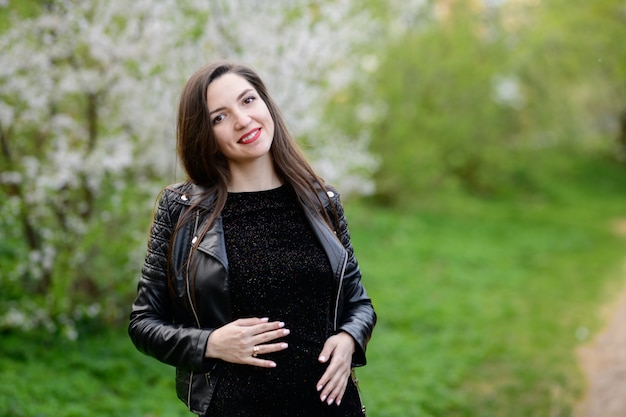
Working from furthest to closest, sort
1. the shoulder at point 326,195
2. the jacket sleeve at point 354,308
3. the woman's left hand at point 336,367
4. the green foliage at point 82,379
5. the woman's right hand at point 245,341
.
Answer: the green foliage at point 82,379 → the shoulder at point 326,195 → the jacket sleeve at point 354,308 → the woman's left hand at point 336,367 → the woman's right hand at point 245,341

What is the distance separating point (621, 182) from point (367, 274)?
13.7m

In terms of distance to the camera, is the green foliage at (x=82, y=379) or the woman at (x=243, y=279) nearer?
the woman at (x=243, y=279)

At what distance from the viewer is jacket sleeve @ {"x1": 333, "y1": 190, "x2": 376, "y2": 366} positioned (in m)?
2.31

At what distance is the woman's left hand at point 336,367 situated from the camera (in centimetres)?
219

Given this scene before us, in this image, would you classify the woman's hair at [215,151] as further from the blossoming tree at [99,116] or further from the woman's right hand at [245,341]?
the blossoming tree at [99,116]

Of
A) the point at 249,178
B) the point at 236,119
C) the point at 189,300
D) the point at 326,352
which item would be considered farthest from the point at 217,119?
the point at 326,352

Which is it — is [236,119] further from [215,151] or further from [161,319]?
[161,319]

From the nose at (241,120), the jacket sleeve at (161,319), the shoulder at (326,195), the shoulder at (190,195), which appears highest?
the shoulder at (326,195)

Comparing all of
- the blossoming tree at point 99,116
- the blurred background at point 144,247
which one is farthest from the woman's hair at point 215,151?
the blossoming tree at point 99,116

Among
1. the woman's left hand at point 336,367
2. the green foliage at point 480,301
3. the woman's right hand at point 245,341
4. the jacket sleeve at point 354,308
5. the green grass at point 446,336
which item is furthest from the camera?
the green foliage at point 480,301

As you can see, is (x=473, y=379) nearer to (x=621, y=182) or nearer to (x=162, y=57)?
(x=162, y=57)

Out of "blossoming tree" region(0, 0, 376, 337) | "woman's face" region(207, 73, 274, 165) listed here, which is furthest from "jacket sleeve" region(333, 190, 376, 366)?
"blossoming tree" region(0, 0, 376, 337)

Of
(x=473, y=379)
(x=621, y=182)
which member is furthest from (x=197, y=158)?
(x=621, y=182)

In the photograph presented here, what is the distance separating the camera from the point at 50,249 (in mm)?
5754
